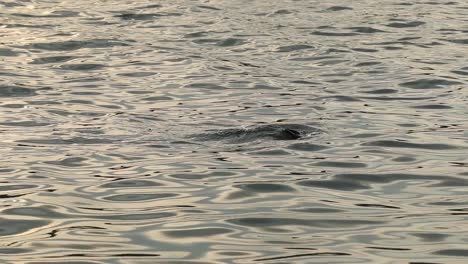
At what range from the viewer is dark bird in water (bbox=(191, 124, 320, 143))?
425 inches

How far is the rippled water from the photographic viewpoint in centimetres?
749

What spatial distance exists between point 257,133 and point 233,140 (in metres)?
0.33

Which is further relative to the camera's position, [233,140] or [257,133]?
[257,133]

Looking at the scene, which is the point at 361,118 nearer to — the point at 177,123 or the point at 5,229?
the point at 177,123

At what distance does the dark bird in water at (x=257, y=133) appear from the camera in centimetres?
1080

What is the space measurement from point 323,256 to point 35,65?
952 centimetres

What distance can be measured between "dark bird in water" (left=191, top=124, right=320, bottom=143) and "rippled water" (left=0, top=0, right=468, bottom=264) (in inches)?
1.3

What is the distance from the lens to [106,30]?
61.3 ft

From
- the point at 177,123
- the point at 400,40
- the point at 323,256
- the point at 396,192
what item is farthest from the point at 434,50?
the point at 323,256

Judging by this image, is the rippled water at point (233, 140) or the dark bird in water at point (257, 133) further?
the dark bird in water at point (257, 133)

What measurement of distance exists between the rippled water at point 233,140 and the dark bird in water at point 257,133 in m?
0.03

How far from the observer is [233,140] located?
1072 centimetres

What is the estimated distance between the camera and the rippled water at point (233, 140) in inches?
295

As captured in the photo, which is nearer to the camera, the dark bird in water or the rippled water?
the rippled water
